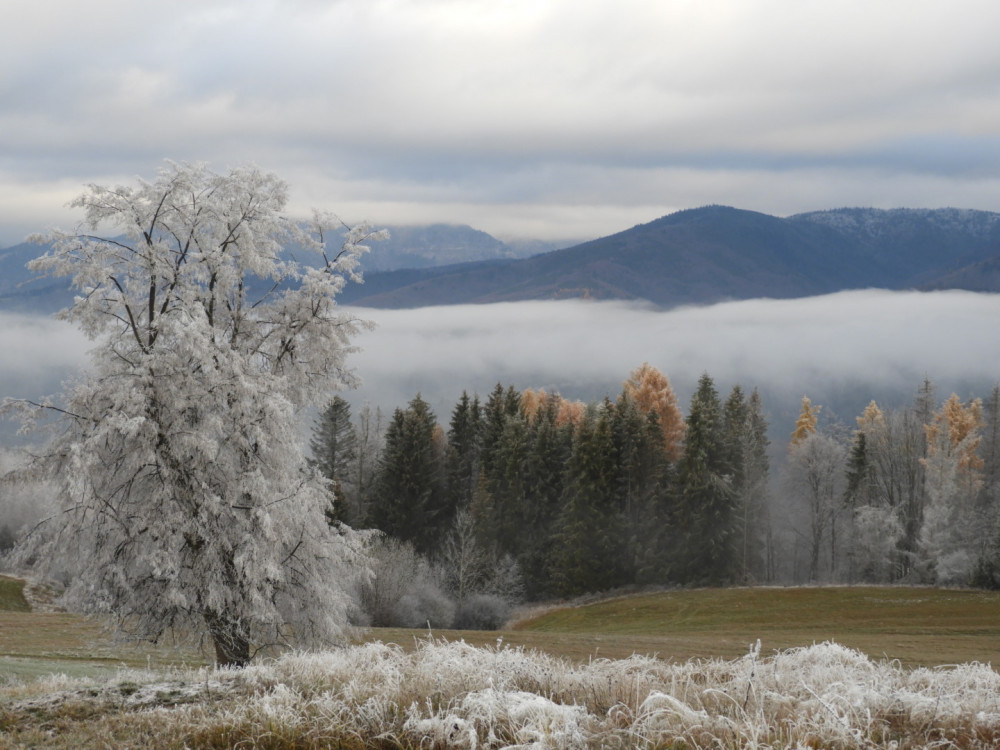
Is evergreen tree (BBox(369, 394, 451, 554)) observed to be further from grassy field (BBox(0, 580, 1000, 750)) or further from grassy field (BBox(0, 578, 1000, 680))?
grassy field (BBox(0, 580, 1000, 750))

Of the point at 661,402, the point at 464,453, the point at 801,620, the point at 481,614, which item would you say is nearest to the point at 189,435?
the point at 801,620

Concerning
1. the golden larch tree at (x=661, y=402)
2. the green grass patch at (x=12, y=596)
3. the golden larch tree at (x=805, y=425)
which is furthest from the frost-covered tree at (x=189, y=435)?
the golden larch tree at (x=805, y=425)

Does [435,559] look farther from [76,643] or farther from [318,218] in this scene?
[318,218]

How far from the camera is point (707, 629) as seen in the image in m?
37.8

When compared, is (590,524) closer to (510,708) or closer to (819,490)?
(819,490)

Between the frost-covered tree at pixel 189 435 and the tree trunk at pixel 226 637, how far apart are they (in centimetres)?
4

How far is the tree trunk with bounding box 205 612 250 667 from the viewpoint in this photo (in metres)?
13.2

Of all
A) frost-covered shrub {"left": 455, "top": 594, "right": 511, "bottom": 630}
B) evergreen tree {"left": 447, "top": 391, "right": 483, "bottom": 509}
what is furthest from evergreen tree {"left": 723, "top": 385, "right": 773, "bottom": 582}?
evergreen tree {"left": 447, "top": 391, "right": 483, "bottom": 509}

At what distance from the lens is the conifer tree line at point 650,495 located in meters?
49.2

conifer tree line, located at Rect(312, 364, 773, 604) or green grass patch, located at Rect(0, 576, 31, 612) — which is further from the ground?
conifer tree line, located at Rect(312, 364, 773, 604)

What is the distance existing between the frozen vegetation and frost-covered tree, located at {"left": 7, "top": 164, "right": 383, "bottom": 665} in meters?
6.97

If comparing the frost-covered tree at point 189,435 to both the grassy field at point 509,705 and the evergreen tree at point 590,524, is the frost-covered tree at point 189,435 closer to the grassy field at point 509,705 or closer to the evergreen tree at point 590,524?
the grassy field at point 509,705

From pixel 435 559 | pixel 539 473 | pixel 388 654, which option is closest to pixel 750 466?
pixel 539 473

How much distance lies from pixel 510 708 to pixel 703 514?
4643cm
